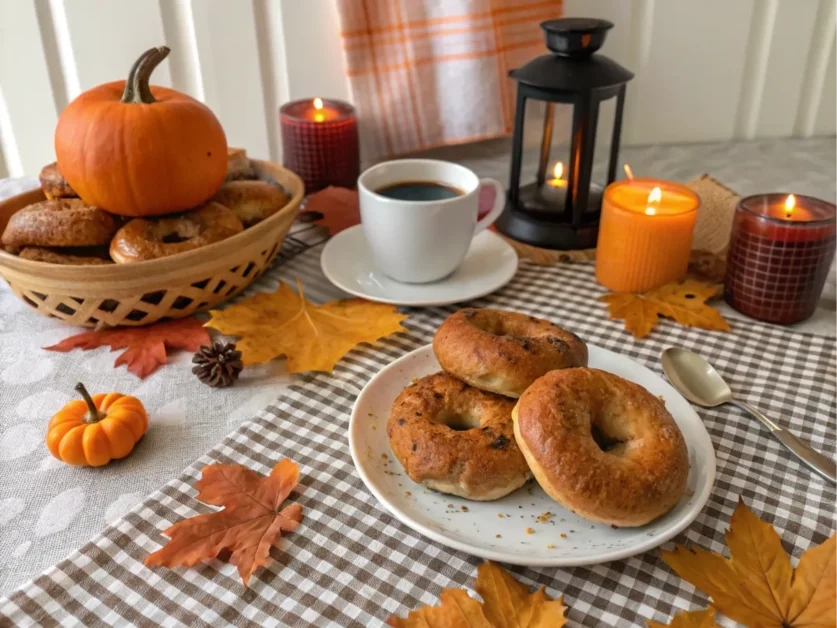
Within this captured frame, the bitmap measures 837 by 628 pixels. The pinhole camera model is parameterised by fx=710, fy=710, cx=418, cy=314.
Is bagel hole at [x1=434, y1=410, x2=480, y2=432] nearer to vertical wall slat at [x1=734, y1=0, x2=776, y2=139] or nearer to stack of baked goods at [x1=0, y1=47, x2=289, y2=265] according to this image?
stack of baked goods at [x1=0, y1=47, x2=289, y2=265]

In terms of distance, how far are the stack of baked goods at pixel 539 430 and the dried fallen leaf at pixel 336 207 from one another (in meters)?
0.52

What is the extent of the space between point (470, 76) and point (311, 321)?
2.13ft

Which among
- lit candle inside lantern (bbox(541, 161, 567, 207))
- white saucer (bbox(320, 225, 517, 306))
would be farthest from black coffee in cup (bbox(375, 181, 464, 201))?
lit candle inside lantern (bbox(541, 161, 567, 207))

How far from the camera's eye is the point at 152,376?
2.95 feet

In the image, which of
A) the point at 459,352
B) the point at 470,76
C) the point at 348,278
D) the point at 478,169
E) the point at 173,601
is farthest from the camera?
the point at 478,169

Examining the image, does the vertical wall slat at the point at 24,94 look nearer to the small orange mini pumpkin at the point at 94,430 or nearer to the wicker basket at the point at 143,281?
the wicker basket at the point at 143,281

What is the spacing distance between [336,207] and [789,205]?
0.73 meters

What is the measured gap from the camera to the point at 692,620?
58 centimetres

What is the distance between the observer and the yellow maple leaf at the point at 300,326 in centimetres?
91

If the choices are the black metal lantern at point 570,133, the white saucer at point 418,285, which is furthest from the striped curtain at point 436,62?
the white saucer at point 418,285

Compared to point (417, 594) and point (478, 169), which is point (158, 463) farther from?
point (478, 169)

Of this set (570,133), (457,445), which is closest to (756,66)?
(570,133)

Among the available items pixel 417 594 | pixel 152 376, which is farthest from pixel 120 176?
pixel 417 594

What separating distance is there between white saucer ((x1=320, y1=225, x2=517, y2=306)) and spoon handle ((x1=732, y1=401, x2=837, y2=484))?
1.36 ft
